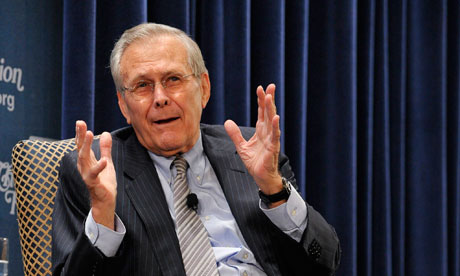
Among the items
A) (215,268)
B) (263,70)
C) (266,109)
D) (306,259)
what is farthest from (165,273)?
(263,70)

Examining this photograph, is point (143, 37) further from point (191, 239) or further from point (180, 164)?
point (191, 239)

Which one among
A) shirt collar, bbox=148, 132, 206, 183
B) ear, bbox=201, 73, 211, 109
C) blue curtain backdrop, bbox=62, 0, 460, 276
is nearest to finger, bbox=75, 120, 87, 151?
shirt collar, bbox=148, 132, 206, 183

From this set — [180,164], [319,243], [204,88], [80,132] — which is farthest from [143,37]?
[319,243]

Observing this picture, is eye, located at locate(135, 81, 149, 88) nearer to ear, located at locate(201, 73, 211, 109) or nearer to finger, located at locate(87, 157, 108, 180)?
ear, located at locate(201, 73, 211, 109)

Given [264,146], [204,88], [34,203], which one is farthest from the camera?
[204,88]

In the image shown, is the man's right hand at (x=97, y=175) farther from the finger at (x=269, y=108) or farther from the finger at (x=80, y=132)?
the finger at (x=269, y=108)

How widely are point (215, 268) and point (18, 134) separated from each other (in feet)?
3.51

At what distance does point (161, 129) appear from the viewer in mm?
1822

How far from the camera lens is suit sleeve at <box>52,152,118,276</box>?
149 cm

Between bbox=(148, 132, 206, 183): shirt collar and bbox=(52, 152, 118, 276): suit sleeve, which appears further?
bbox=(148, 132, 206, 183): shirt collar

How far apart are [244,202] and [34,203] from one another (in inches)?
24.0

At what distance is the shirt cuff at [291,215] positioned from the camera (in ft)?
5.37

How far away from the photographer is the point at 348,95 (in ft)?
9.58

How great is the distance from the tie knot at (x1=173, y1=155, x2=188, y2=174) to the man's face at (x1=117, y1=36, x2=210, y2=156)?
29 millimetres
